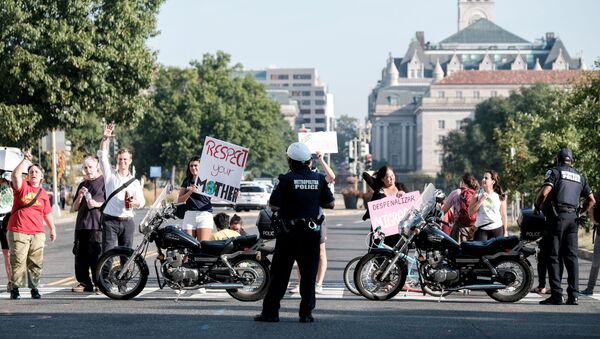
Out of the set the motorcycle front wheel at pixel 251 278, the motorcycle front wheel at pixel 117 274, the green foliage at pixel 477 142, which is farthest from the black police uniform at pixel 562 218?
the green foliage at pixel 477 142

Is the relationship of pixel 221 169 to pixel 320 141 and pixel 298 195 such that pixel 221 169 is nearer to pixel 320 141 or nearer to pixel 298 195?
pixel 320 141

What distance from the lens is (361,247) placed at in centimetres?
2961

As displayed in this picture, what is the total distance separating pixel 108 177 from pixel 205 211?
1.24 m

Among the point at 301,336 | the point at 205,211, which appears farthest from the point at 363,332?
the point at 205,211

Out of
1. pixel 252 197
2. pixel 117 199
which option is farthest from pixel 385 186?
pixel 252 197

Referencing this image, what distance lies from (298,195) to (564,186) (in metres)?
4.05

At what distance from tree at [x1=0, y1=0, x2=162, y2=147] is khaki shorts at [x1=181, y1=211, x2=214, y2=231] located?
93.4ft

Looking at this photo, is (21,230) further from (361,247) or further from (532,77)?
(532,77)

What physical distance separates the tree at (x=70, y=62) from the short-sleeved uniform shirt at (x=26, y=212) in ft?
93.0

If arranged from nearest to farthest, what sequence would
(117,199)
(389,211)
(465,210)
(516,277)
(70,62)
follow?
(516,277), (117,199), (389,211), (465,210), (70,62)

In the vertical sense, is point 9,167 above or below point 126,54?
below

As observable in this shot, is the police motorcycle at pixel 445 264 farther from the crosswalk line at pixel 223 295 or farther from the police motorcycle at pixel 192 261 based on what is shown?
the police motorcycle at pixel 192 261

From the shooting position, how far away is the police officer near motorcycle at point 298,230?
482 inches

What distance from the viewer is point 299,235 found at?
12.3 meters
